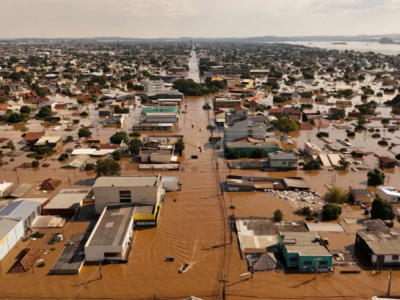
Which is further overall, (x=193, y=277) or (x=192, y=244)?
(x=192, y=244)

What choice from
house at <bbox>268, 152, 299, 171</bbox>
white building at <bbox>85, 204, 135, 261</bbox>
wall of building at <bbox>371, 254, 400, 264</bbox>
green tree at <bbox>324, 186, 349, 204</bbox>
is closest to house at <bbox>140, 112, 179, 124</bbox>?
house at <bbox>268, 152, 299, 171</bbox>

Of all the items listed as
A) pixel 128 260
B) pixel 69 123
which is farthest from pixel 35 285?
pixel 69 123

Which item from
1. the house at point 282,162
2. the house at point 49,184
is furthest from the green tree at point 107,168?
the house at point 282,162

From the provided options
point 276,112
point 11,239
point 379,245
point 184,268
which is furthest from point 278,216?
point 276,112

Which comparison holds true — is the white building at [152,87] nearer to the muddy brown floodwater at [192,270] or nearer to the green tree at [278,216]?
the muddy brown floodwater at [192,270]

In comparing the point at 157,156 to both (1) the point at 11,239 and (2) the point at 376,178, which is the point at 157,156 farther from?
(2) the point at 376,178

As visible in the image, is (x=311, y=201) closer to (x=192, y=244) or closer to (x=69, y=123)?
(x=192, y=244)
